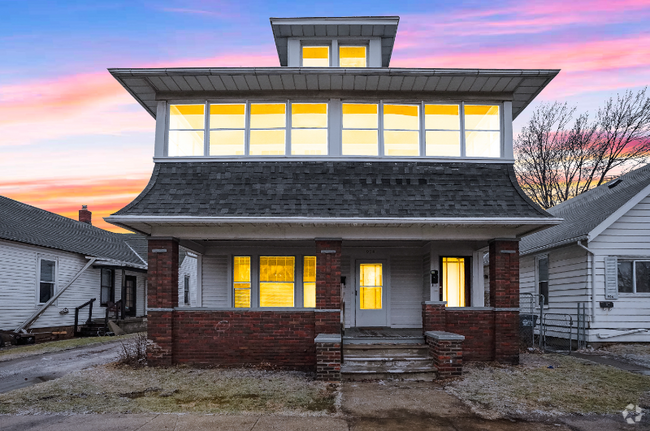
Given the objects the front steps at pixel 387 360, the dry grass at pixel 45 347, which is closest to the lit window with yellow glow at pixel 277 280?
the front steps at pixel 387 360

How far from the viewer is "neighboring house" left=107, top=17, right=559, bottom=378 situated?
10.7m

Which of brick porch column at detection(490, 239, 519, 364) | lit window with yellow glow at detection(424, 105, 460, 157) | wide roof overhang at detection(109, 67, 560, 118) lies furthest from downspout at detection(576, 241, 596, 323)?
lit window with yellow glow at detection(424, 105, 460, 157)

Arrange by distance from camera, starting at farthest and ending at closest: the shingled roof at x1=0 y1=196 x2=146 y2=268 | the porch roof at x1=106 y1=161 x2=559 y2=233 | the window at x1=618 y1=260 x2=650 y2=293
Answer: the shingled roof at x1=0 y1=196 x2=146 y2=268 → the window at x1=618 y1=260 x2=650 y2=293 → the porch roof at x1=106 y1=161 x2=559 y2=233

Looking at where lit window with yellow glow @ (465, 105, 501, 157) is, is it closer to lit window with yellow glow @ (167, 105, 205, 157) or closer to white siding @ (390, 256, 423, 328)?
white siding @ (390, 256, 423, 328)

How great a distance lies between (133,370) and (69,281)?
11391 mm

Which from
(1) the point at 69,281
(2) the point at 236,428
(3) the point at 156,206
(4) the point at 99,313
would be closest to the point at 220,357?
(3) the point at 156,206

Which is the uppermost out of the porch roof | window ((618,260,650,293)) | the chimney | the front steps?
the chimney

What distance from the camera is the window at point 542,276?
17.1m

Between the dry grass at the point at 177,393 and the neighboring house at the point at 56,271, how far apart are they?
28.9 ft

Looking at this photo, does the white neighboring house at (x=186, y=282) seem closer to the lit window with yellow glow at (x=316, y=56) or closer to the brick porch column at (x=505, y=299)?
the lit window with yellow glow at (x=316, y=56)

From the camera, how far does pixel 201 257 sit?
13586 mm

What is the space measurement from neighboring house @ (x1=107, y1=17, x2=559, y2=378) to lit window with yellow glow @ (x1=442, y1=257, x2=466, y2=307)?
0.06 meters

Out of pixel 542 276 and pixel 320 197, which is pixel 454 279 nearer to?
pixel 320 197

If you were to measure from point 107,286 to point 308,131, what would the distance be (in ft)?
50.8
